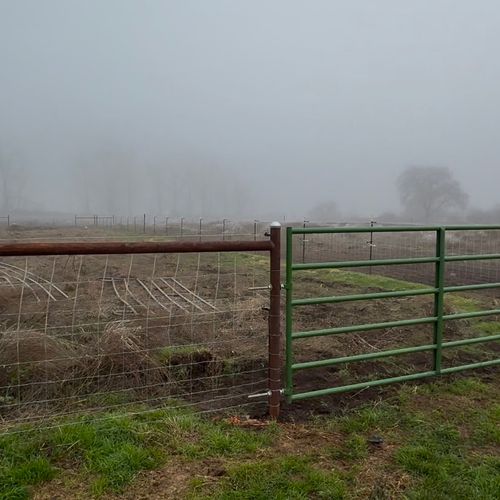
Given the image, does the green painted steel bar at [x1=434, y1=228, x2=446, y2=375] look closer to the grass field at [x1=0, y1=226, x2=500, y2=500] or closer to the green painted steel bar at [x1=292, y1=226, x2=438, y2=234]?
the green painted steel bar at [x1=292, y1=226, x2=438, y2=234]

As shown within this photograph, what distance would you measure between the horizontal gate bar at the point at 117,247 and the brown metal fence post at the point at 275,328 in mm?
97

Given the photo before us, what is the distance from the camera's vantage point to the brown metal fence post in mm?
3582

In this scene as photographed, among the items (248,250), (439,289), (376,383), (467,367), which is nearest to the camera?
(248,250)

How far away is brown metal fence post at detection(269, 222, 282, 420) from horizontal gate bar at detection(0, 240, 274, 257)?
10 cm

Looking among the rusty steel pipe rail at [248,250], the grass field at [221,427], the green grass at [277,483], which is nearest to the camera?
the green grass at [277,483]

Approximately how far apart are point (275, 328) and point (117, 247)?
1.32 meters

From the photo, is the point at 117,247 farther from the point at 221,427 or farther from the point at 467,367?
the point at 467,367

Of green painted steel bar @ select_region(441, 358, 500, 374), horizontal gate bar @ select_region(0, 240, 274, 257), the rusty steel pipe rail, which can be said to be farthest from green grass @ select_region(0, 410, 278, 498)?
green painted steel bar @ select_region(441, 358, 500, 374)

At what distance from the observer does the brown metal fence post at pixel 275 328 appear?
358 centimetres

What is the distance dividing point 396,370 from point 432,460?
1741 millimetres

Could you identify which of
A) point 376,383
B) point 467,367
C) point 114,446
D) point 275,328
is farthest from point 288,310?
point 467,367

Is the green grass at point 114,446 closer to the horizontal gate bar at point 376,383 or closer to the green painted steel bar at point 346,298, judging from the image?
the horizontal gate bar at point 376,383

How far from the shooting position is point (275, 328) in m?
3.60

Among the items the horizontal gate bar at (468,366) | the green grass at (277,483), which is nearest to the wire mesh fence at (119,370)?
the green grass at (277,483)
